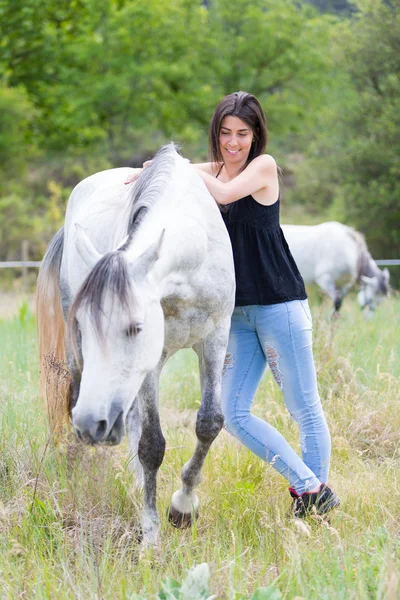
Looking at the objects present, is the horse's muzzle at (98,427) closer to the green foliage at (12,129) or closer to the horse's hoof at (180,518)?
the horse's hoof at (180,518)

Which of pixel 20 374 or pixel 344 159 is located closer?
pixel 20 374

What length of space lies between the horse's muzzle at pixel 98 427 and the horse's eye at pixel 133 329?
9.4 inches

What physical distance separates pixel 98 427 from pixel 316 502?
127 centimetres

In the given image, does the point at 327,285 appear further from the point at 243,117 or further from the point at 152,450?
the point at 152,450

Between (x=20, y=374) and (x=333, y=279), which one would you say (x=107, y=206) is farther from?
(x=333, y=279)

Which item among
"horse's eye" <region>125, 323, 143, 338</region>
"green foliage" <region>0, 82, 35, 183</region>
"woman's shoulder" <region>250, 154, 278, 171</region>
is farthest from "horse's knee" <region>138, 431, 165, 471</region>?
"green foliage" <region>0, 82, 35, 183</region>

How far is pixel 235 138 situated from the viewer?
10.1 ft

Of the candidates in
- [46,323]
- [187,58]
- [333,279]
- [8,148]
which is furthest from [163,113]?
[46,323]

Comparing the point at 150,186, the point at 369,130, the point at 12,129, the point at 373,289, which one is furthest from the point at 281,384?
the point at 12,129

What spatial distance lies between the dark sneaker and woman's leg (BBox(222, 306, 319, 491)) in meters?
0.04

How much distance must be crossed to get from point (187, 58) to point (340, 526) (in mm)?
23991

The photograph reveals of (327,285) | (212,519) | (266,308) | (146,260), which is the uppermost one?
(146,260)

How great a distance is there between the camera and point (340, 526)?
9.45 ft

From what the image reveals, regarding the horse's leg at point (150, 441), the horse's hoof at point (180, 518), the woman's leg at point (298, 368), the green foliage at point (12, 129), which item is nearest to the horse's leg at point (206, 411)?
the horse's hoof at point (180, 518)
